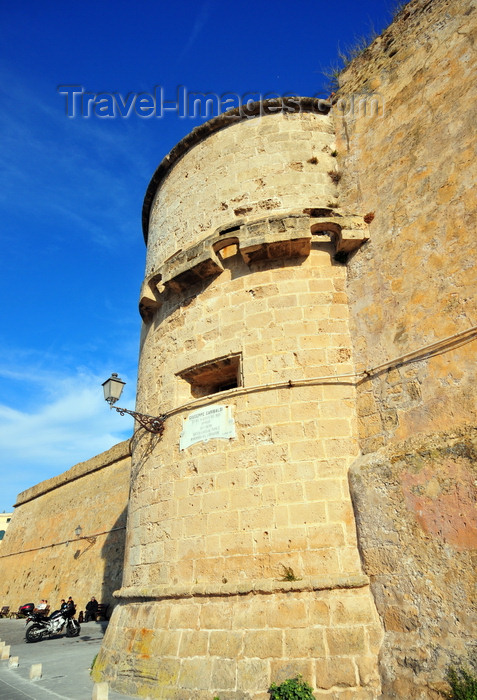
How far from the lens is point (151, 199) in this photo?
839 cm

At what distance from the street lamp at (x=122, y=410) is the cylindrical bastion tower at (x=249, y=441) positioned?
13cm

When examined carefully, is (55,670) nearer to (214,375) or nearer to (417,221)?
(214,375)

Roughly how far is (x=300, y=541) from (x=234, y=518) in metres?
0.71

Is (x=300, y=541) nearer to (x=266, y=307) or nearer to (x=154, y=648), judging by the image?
(x=154, y=648)

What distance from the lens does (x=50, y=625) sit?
34.4 feet

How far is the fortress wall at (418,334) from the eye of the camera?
3.90m

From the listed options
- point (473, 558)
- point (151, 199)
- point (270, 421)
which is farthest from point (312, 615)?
point (151, 199)

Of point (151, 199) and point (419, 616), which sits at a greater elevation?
point (151, 199)

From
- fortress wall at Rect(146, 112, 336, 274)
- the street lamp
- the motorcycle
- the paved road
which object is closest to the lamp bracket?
the street lamp

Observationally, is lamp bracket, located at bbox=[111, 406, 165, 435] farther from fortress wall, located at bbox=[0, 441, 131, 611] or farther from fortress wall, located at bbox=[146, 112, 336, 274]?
fortress wall, located at bbox=[0, 441, 131, 611]

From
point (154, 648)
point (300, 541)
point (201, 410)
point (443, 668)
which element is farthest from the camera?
point (201, 410)

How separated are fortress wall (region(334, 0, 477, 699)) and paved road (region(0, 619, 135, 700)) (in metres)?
2.87

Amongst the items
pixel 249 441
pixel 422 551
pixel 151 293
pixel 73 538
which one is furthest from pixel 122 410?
pixel 73 538

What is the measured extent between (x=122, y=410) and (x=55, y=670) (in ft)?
11.3
